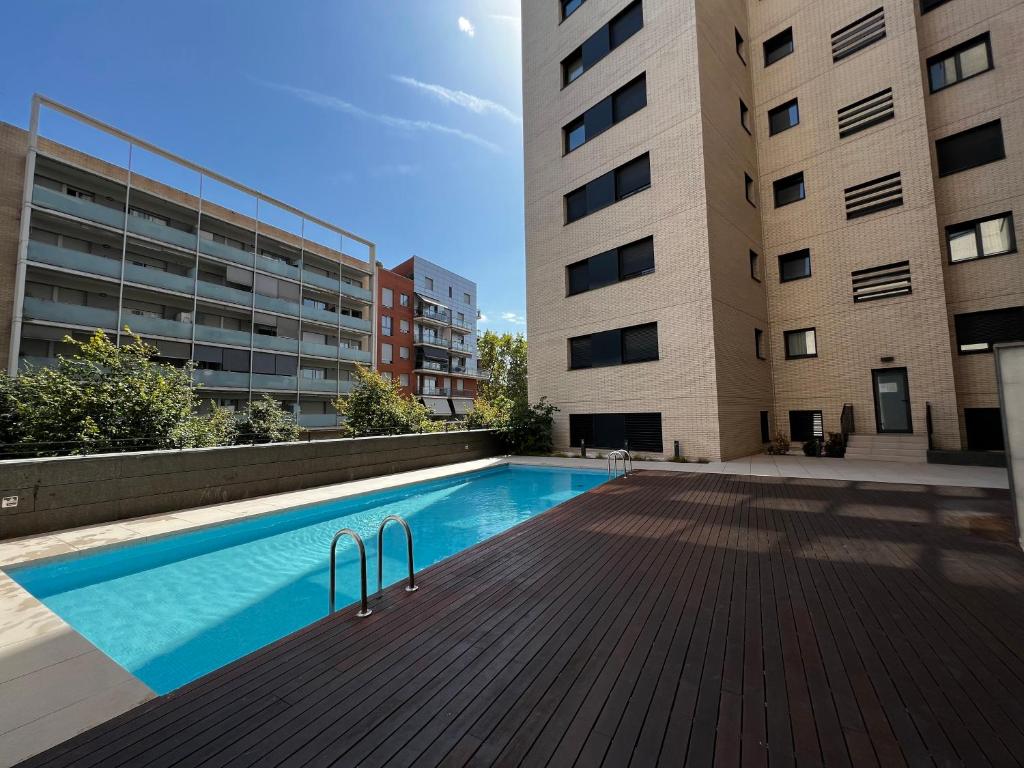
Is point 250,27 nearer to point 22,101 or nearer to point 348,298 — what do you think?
point 22,101

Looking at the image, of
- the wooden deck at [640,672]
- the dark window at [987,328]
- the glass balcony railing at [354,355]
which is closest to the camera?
the wooden deck at [640,672]

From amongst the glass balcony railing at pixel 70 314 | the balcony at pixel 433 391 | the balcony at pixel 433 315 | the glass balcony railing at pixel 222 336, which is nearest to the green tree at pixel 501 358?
the balcony at pixel 433 391

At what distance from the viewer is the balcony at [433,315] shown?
141 ft

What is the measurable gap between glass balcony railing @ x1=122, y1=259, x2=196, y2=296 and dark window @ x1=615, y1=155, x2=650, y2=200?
23.6 meters

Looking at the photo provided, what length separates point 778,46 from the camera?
52.2 feet

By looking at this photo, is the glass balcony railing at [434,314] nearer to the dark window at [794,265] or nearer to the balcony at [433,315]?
the balcony at [433,315]

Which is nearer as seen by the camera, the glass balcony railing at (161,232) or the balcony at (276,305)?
the glass balcony railing at (161,232)

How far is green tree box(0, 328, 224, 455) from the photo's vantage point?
7.71 m

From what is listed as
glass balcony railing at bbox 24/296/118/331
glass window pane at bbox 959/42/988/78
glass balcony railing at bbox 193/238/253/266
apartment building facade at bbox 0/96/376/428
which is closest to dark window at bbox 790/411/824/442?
glass window pane at bbox 959/42/988/78

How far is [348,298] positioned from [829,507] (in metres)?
33.4

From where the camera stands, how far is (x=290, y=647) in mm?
2842

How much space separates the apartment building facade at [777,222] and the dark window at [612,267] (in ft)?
0.25

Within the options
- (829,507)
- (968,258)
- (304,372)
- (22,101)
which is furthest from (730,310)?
(22,101)

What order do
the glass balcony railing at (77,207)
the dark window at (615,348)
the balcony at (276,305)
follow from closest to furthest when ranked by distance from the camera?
the dark window at (615,348) → the glass balcony railing at (77,207) → the balcony at (276,305)
